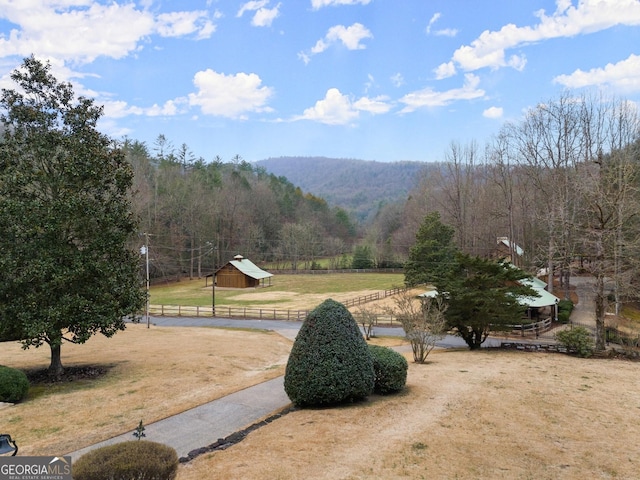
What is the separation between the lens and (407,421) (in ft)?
30.1

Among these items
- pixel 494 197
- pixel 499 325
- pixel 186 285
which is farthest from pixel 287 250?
pixel 499 325

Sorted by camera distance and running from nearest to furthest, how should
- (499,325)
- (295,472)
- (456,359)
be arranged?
(295,472) < (456,359) < (499,325)

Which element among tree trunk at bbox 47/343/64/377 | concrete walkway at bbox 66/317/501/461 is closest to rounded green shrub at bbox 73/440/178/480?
concrete walkway at bbox 66/317/501/461

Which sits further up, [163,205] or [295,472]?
[163,205]

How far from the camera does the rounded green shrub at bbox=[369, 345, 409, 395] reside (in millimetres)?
11164

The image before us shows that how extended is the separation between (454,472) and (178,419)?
22.2 feet

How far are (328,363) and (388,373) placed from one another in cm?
210

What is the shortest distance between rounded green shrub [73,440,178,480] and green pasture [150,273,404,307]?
36.9 meters

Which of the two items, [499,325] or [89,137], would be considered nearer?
[89,137]

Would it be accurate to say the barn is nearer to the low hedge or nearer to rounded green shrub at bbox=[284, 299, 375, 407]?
the low hedge

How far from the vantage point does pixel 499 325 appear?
21406 mm

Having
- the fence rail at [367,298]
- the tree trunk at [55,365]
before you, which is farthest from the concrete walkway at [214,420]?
the fence rail at [367,298]

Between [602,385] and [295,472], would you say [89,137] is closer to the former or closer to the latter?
[295,472]

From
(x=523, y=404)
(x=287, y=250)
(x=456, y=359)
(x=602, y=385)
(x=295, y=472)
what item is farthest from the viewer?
(x=287, y=250)
